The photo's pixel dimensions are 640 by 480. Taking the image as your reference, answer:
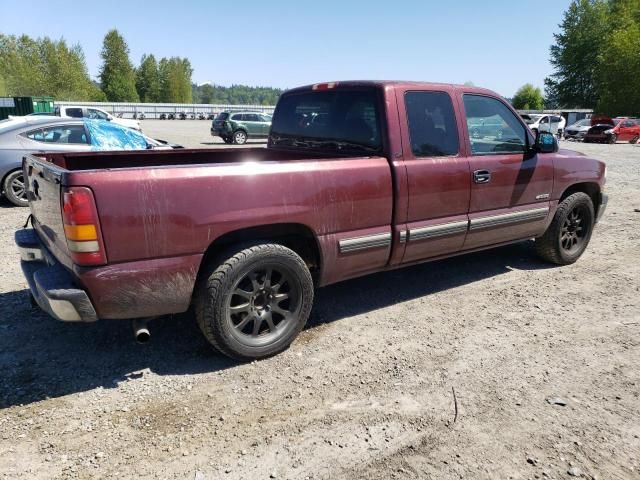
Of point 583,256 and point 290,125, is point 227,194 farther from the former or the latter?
point 583,256

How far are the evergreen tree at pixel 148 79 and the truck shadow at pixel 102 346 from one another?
335 ft

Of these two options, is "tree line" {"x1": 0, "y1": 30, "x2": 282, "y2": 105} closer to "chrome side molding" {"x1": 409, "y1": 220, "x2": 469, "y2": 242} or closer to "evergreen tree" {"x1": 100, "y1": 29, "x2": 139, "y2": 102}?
"evergreen tree" {"x1": 100, "y1": 29, "x2": 139, "y2": 102}

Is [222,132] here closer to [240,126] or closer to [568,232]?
[240,126]

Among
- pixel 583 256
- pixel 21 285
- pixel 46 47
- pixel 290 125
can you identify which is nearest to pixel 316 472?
pixel 290 125

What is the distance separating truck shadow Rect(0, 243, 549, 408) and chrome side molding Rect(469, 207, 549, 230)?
778 mm

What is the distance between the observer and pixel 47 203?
3.07 m

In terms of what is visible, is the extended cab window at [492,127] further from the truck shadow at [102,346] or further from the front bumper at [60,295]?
the front bumper at [60,295]

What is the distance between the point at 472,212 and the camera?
4.42m

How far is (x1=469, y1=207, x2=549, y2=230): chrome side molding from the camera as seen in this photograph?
4.46 m

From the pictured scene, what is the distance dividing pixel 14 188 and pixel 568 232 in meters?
8.45

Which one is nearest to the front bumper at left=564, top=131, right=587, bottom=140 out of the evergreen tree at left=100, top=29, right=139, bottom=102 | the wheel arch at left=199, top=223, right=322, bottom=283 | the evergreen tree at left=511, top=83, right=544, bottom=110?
the wheel arch at left=199, top=223, right=322, bottom=283

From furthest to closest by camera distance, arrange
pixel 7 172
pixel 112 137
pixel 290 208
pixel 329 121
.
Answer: pixel 112 137 → pixel 7 172 → pixel 329 121 → pixel 290 208

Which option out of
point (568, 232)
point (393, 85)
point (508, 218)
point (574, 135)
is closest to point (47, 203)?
point (393, 85)

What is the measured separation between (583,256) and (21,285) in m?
6.23
